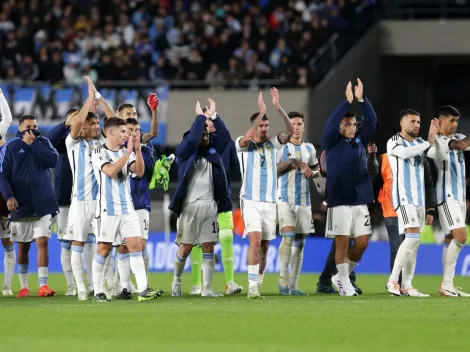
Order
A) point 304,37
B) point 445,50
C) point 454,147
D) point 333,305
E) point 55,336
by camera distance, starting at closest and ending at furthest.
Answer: point 55,336
point 333,305
point 454,147
point 445,50
point 304,37

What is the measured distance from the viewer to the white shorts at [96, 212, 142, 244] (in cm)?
1290

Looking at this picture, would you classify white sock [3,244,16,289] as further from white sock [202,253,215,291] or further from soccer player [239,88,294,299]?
soccer player [239,88,294,299]

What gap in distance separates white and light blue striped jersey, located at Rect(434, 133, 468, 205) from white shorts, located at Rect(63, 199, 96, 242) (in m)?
4.25

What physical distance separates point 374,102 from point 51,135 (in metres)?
14.7

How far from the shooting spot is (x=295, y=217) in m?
15.2

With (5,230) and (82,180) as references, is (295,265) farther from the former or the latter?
(5,230)

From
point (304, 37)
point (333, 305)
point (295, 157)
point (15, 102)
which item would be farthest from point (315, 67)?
point (333, 305)

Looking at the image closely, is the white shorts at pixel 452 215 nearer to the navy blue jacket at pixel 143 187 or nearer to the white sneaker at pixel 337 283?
the white sneaker at pixel 337 283

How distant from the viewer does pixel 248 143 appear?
47.3 feet

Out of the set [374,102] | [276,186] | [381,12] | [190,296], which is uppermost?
[381,12]

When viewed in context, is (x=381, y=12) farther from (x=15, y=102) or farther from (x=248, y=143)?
(x=248, y=143)

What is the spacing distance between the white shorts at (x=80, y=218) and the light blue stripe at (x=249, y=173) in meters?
1.88

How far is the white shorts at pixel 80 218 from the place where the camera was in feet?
46.4

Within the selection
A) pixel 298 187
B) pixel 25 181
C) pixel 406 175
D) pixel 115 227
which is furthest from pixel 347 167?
pixel 25 181
